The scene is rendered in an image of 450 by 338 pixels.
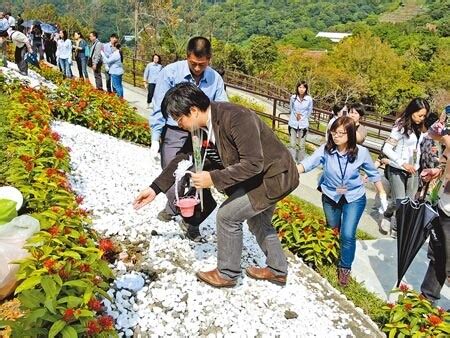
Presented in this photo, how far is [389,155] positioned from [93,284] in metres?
3.14

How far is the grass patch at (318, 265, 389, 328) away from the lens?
3170mm

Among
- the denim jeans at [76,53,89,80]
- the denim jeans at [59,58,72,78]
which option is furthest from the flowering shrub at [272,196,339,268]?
the denim jeans at [59,58,72,78]

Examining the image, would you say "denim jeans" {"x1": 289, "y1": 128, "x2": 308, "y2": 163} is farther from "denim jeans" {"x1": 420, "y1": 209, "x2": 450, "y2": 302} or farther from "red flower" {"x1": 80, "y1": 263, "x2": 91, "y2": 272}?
"red flower" {"x1": 80, "y1": 263, "x2": 91, "y2": 272}

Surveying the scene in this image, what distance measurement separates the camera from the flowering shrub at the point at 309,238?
377cm

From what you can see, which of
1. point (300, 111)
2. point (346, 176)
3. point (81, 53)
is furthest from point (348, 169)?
point (81, 53)

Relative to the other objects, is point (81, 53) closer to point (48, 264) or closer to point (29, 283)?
point (48, 264)

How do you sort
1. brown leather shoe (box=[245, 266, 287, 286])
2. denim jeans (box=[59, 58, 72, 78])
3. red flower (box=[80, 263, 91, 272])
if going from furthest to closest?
denim jeans (box=[59, 58, 72, 78]) < brown leather shoe (box=[245, 266, 287, 286]) < red flower (box=[80, 263, 91, 272])

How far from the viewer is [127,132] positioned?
6.92 metres

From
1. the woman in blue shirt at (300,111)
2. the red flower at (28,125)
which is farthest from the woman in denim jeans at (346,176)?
the woman in blue shirt at (300,111)

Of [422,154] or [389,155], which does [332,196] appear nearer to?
[389,155]

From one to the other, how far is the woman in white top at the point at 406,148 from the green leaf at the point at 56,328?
3416mm

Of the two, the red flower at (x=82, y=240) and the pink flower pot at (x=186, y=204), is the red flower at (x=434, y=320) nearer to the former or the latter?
the pink flower pot at (x=186, y=204)

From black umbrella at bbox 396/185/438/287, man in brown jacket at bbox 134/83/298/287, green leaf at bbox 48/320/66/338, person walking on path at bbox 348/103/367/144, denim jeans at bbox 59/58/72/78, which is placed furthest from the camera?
denim jeans at bbox 59/58/72/78

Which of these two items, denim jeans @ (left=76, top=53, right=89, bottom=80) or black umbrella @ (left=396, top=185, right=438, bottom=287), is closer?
black umbrella @ (left=396, top=185, right=438, bottom=287)
